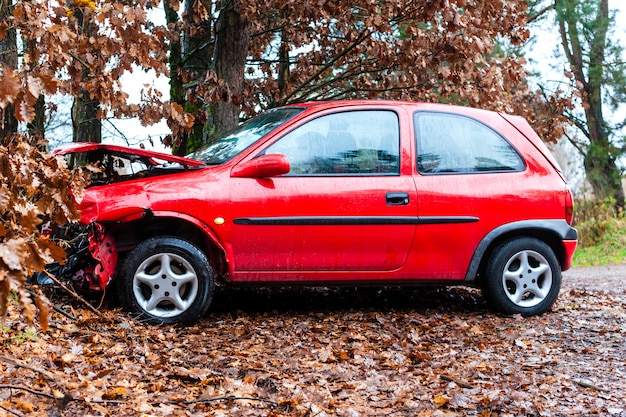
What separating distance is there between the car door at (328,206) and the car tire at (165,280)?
0.36 meters

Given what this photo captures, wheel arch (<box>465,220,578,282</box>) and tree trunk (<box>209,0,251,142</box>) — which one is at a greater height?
tree trunk (<box>209,0,251,142</box>)

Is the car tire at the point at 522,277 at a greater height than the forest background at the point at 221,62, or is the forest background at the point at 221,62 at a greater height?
the forest background at the point at 221,62

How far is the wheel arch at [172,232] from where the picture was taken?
18.5 ft

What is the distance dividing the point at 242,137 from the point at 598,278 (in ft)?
22.9

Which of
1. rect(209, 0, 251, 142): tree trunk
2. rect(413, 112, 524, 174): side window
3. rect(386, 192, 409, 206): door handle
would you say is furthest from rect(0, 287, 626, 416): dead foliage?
rect(209, 0, 251, 142): tree trunk

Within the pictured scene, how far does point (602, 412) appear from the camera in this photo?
4.07 metres

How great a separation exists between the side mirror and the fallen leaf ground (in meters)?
1.22

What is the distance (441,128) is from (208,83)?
3162 mm

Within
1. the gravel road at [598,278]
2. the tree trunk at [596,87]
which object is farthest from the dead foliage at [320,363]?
the tree trunk at [596,87]

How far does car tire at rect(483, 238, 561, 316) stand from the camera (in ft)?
20.6

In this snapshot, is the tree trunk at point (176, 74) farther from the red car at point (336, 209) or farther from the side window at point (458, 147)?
the side window at point (458, 147)

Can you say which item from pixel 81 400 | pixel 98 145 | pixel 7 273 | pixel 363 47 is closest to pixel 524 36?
pixel 363 47

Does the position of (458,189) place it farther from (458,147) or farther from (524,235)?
(524,235)

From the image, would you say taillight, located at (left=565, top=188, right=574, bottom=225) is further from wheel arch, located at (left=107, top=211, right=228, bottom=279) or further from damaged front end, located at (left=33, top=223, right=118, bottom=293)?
damaged front end, located at (left=33, top=223, right=118, bottom=293)
